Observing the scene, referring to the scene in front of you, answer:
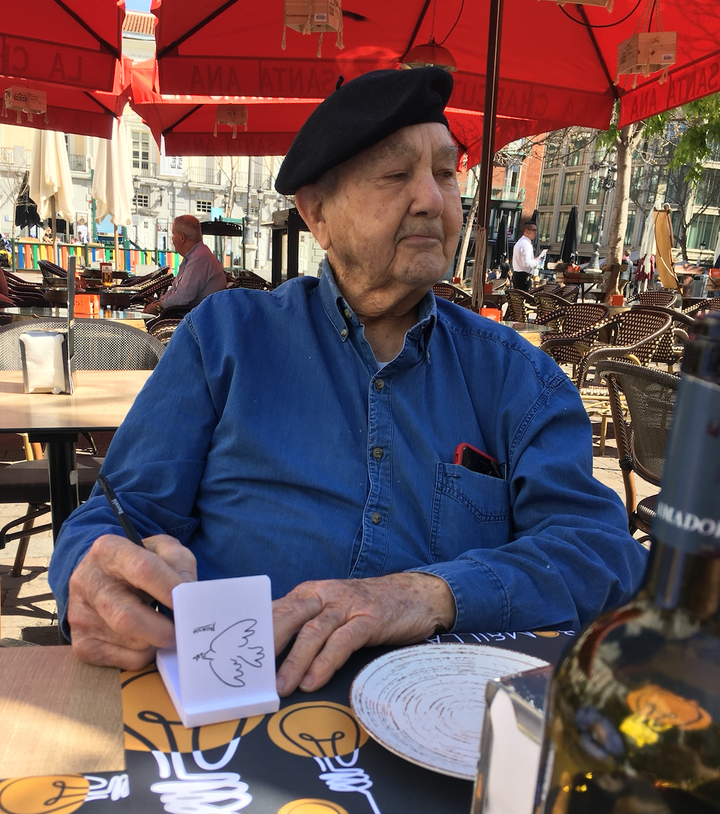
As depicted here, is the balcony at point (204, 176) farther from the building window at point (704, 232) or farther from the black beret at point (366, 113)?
the black beret at point (366, 113)

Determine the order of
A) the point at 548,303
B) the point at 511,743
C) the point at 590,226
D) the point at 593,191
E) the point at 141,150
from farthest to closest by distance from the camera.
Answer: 1. the point at 590,226
2. the point at 593,191
3. the point at 141,150
4. the point at 548,303
5. the point at 511,743

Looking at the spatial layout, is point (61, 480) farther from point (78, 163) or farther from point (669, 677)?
point (78, 163)

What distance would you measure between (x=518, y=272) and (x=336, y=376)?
12.8 metres

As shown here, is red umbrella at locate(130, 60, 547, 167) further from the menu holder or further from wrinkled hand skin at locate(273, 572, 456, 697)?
the menu holder

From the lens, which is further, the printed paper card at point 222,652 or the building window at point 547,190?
the building window at point 547,190

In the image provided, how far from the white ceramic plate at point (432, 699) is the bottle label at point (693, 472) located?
0.41 m

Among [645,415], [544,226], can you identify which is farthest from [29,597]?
[544,226]

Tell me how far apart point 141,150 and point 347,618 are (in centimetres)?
4249

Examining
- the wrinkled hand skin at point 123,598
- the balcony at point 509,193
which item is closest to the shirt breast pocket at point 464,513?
the wrinkled hand skin at point 123,598

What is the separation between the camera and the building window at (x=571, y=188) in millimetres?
43125

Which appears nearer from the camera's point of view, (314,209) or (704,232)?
(314,209)

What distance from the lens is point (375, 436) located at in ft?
4.47

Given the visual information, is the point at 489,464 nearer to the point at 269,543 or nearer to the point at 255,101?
the point at 269,543

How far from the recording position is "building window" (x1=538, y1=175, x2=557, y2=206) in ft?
149
